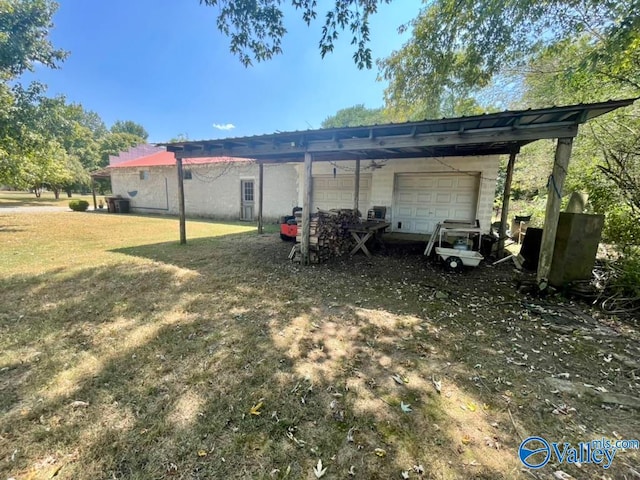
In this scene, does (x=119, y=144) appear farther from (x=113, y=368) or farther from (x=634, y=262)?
(x=634, y=262)

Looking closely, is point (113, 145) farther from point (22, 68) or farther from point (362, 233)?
point (362, 233)

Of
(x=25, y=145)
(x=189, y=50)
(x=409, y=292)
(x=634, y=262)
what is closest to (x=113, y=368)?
(x=409, y=292)

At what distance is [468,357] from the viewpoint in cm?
263

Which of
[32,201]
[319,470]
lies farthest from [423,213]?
[32,201]

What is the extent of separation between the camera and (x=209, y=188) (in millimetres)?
14117

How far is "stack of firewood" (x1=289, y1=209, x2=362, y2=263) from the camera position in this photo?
18.8 ft

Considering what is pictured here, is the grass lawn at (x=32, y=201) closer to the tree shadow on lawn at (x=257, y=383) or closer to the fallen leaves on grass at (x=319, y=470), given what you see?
the tree shadow on lawn at (x=257, y=383)

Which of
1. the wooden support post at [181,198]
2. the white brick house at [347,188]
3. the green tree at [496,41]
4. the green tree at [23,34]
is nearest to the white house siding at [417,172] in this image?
the white brick house at [347,188]

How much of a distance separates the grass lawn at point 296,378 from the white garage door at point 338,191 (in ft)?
18.5

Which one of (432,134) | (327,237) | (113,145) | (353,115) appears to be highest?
(353,115)

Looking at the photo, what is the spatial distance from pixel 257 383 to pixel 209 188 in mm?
13589

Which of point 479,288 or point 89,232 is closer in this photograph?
point 479,288

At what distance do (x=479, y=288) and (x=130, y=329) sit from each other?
196 inches
